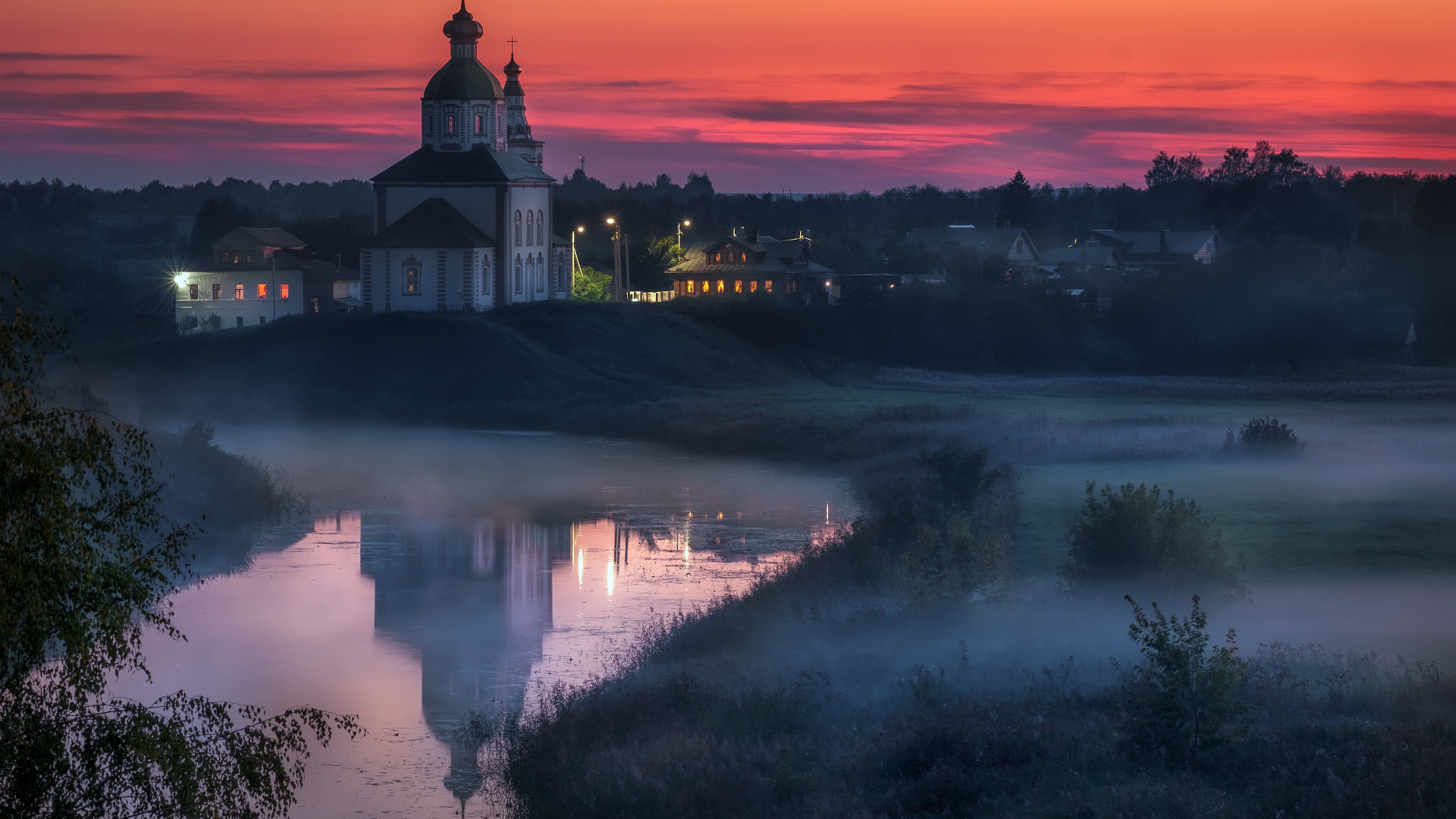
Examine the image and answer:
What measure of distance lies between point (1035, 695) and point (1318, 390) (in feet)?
185

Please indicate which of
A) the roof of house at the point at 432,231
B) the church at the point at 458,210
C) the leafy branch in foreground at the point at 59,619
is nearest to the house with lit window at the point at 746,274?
the church at the point at 458,210

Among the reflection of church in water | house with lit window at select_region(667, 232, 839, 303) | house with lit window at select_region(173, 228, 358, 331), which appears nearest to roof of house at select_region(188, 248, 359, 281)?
house with lit window at select_region(173, 228, 358, 331)

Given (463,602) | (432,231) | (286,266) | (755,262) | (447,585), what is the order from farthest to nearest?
(755,262) < (286,266) < (432,231) < (447,585) < (463,602)

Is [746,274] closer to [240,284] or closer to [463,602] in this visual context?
→ [240,284]

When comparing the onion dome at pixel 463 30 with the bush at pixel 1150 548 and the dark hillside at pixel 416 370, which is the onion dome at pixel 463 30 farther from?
the bush at pixel 1150 548

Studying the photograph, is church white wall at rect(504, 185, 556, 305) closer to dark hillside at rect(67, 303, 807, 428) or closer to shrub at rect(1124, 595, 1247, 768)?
dark hillside at rect(67, 303, 807, 428)

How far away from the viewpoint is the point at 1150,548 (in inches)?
1025

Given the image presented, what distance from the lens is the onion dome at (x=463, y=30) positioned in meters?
79.4

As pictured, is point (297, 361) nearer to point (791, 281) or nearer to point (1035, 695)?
→ point (791, 281)

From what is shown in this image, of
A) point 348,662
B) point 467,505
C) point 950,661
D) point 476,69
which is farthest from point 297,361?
point 950,661

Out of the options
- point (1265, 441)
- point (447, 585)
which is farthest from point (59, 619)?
point (1265, 441)

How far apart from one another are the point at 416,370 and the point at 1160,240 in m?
93.7

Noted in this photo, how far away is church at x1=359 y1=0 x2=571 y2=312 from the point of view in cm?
7562

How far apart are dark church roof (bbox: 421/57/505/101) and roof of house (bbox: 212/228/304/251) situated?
14341mm
